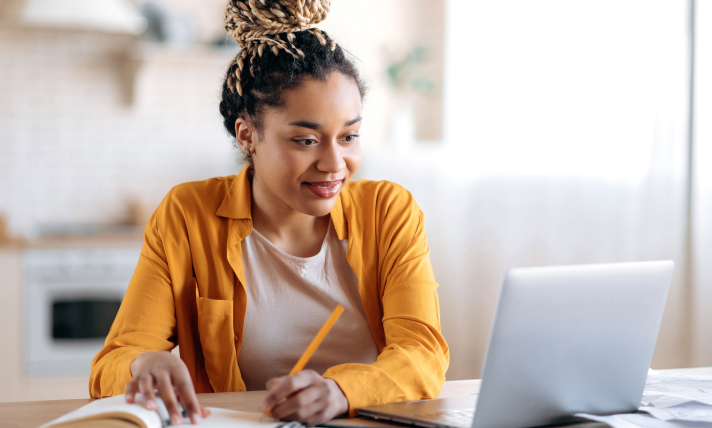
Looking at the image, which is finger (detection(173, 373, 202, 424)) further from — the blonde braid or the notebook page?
the blonde braid

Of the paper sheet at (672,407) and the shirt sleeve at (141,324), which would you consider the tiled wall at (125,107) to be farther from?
the paper sheet at (672,407)

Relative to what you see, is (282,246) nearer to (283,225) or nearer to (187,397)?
(283,225)

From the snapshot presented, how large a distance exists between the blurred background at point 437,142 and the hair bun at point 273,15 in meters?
1.11

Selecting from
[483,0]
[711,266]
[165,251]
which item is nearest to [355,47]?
[483,0]

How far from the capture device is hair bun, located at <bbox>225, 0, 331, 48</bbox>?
1.24 meters

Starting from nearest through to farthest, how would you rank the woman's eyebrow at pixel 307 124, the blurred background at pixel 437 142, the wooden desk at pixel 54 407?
the wooden desk at pixel 54 407
the woman's eyebrow at pixel 307 124
the blurred background at pixel 437 142

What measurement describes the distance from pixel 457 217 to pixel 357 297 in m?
1.80

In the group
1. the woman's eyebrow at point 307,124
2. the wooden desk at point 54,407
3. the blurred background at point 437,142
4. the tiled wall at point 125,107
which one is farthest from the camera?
the tiled wall at point 125,107

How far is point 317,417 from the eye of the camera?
817 millimetres

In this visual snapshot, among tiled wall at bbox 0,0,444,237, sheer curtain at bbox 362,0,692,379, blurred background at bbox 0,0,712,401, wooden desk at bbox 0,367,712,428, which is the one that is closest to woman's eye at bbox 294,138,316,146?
wooden desk at bbox 0,367,712,428

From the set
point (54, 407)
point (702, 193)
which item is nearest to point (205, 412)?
point (54, 407)

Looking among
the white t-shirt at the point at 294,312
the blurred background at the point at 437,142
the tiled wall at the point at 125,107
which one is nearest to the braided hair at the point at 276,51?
the white t-shirt at the point at 294,312

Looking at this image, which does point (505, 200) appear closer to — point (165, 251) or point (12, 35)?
point (165, 251)

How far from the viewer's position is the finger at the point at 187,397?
31.3 inches
